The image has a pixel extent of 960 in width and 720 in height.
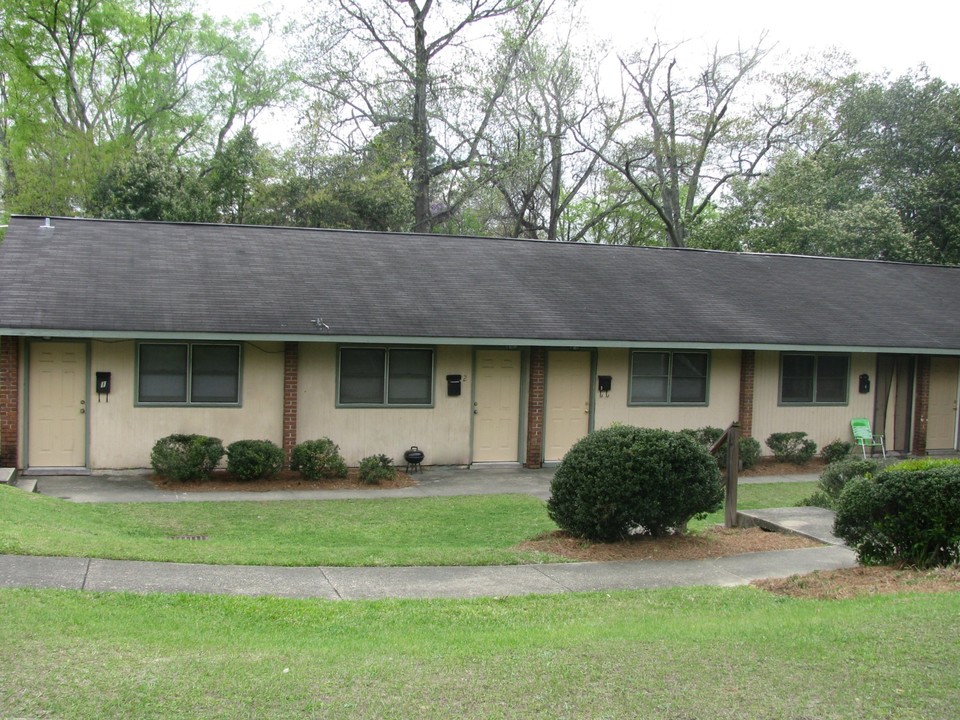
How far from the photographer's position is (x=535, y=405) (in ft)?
57.0

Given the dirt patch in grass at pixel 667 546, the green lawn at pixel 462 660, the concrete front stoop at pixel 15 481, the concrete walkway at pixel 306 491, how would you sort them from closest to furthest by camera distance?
the green lawn at pixel 462 660
the dirt patch in grass at pixel 667 546
the concrete front stoop at pixel 15 481
the concrete walkway at pixel 306 491

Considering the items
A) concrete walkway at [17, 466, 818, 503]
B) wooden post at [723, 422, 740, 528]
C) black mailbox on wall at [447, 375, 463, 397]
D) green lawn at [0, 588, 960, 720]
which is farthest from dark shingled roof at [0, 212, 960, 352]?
green lawn at [0, 588, 960, 720]

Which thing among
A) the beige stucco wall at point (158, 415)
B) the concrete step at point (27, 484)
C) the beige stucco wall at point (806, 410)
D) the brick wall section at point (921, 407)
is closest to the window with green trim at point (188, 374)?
the beige stucco wall at point (158, 415)

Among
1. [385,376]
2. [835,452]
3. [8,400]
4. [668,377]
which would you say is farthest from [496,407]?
[8,400]

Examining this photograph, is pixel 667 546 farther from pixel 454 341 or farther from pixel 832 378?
pixel 832 378

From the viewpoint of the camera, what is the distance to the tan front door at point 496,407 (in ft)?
56.5

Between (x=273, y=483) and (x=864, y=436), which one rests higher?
(x=864, y=436)

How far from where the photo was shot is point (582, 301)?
18.6 metres

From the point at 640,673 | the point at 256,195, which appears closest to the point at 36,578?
the point at 640,673

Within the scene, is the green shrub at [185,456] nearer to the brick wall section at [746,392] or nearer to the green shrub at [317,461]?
the green shrub at [317,461]

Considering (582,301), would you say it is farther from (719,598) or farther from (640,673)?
(640,673)

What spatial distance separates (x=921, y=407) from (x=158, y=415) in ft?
52.5

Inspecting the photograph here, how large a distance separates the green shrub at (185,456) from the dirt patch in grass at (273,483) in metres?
0.15

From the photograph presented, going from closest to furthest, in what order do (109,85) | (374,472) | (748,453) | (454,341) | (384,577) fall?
(384,577), (374,472), (454,341), (748,453), (109,85)
